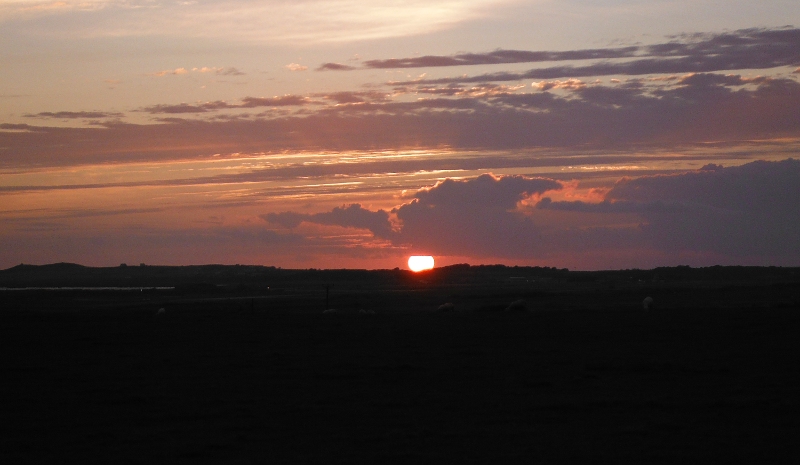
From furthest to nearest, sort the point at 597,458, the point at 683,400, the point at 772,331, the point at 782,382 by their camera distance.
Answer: the point at 772,331, the point at 782,382, the point at 683,400, the point at 597,458

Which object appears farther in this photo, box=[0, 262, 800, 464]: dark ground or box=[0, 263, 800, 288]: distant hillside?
box=[0, 263, 800, 288]: distant hillside

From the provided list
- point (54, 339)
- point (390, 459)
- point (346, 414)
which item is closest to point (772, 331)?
point (346, 414)

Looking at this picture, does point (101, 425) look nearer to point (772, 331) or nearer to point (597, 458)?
point (597, 458)

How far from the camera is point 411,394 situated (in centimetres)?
1602

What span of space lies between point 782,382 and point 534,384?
5.23 metres

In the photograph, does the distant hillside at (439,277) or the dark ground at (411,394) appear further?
the distant hillside at (439,277)

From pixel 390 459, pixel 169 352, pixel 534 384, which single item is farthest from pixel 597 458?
pixel 169 352

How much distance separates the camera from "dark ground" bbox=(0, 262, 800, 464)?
11156mm

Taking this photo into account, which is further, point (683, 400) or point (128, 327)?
point (128, 327)

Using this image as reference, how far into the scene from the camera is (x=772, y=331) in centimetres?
2753

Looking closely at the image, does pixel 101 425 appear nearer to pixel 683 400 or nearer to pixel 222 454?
pixel 222 454

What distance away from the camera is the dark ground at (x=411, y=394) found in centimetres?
1116

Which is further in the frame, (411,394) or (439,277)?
(439,277)

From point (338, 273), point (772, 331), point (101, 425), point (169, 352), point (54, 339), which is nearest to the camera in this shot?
point (101, 425)
